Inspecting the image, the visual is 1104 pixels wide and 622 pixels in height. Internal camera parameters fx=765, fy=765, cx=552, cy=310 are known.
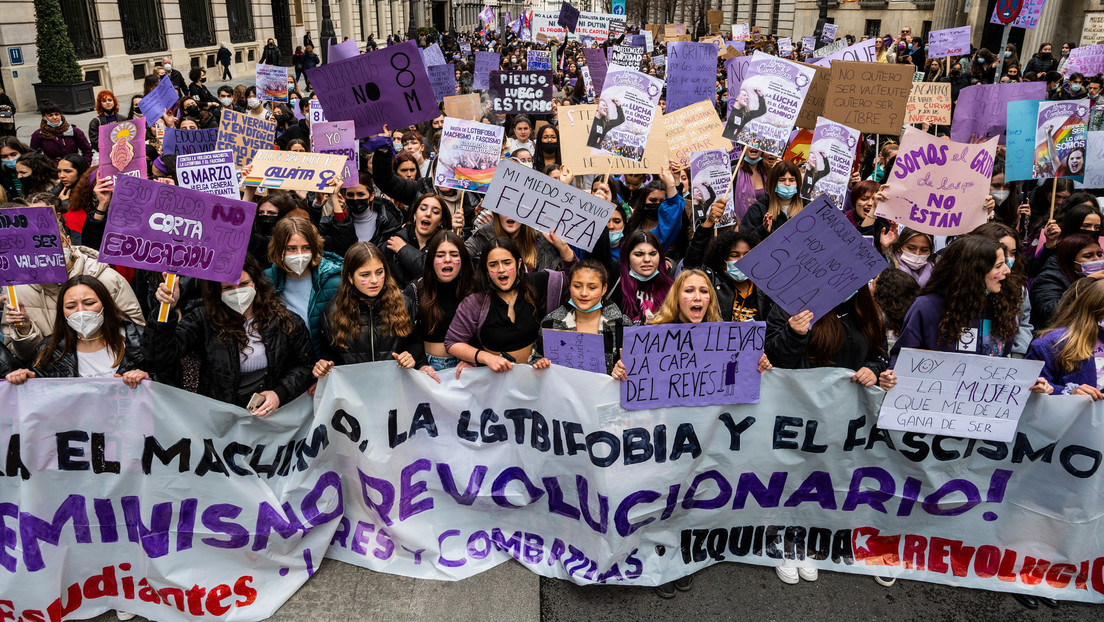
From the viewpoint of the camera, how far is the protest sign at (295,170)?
18.5 feet

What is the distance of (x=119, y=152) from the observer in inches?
239

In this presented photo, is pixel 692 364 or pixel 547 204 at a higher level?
pixel 547 204

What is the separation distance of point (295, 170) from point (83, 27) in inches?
830

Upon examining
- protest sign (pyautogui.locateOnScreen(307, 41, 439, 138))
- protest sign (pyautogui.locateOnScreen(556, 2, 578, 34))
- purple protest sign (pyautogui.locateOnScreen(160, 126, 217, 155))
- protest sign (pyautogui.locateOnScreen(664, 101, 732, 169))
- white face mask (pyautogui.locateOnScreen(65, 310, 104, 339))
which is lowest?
white face mask (pyautogui.locateOnScreen(65, 310, 104, 339))

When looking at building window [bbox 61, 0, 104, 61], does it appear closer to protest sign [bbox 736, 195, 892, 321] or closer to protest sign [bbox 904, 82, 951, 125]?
protest sign [bbox 904, 82, 951, 125]

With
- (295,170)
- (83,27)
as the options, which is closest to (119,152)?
(295,170)

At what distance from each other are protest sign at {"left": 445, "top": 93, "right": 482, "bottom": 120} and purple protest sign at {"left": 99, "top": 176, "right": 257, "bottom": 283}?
5.77 metres

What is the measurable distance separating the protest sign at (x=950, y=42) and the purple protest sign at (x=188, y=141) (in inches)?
419

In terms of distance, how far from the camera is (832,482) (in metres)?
3.92

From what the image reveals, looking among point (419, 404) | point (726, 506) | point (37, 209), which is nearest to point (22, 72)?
point (37, 209)

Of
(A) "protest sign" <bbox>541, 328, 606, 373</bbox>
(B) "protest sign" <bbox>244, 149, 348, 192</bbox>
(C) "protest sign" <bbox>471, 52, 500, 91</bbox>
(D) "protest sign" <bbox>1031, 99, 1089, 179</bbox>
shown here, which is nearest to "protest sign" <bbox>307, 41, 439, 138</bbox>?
(B) "protest sign" <bbox>244, 149, 348, 192</bbox>

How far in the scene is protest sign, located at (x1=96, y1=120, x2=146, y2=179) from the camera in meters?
6.08

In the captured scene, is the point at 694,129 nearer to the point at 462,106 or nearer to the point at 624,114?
the point at 624,114

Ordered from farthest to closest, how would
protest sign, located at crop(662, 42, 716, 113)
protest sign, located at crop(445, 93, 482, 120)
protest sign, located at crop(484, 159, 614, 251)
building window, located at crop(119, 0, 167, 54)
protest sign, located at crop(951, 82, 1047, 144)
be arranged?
building window, located at crop(119, 0, 167, 54) → protest sign, located at crop(445, 93, 482, 120) → protest sign, located at crop(662, 42, 716, 113) → protest sign, located at crop(951, 82, 1047, 144) → protest sign, located at crop(484, 159, 614, 251)
